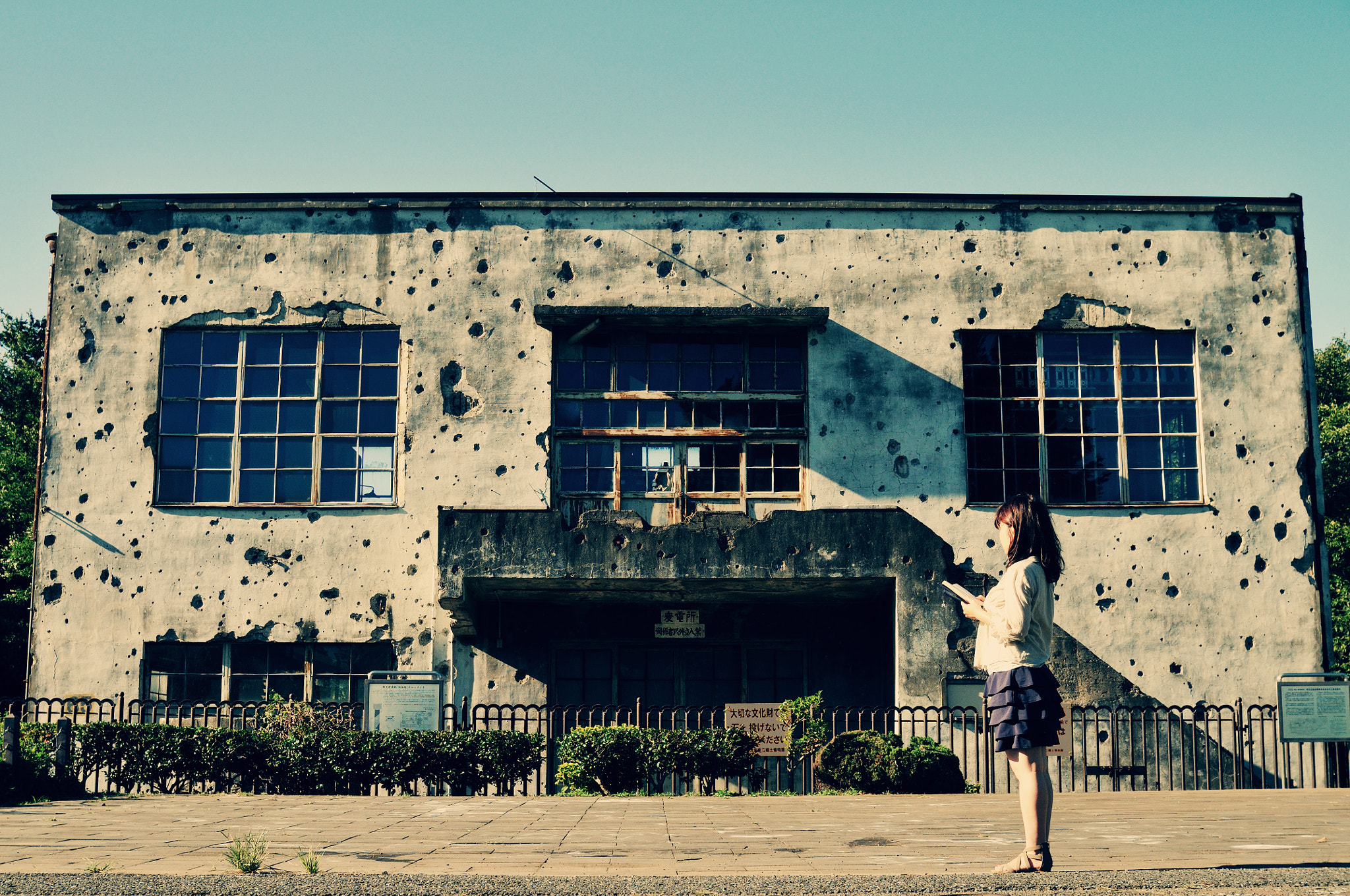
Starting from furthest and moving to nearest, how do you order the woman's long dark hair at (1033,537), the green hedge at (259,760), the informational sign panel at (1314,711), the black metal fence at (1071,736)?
the informational sign panel at (1314,711), the black metal fence at (1071,736), the green hedge at (259,760), the woman's long dark hair at (1033,537)

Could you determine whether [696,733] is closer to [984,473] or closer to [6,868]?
[984,473]

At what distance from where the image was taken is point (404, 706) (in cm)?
1403

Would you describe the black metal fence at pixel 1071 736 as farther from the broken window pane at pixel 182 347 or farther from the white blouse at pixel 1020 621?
the white blouse at pixel 1020 621

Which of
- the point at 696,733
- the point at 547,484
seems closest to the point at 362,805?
the point at 696,733

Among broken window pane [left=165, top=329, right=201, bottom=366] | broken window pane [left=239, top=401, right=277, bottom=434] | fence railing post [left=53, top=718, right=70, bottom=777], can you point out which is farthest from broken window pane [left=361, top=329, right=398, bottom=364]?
fence railing post [left=53, top=718, right=70, bottom=777]

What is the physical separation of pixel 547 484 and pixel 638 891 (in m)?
11.6

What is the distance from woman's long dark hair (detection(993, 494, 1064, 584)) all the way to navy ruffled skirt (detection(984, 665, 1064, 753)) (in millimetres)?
517

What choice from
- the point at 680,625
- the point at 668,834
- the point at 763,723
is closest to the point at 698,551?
the point at 763,723

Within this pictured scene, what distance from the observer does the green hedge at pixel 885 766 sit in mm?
12992

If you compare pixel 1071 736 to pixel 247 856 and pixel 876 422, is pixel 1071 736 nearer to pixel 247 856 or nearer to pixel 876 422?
pixel 876 422

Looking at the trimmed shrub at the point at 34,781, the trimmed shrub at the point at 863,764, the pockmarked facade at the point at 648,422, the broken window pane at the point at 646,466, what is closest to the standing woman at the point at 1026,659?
the trimmed shrub at the point at 863,764

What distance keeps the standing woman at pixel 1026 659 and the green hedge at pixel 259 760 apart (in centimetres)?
855

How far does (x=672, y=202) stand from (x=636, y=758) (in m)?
8.32

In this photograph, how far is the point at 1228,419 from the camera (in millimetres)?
16719
